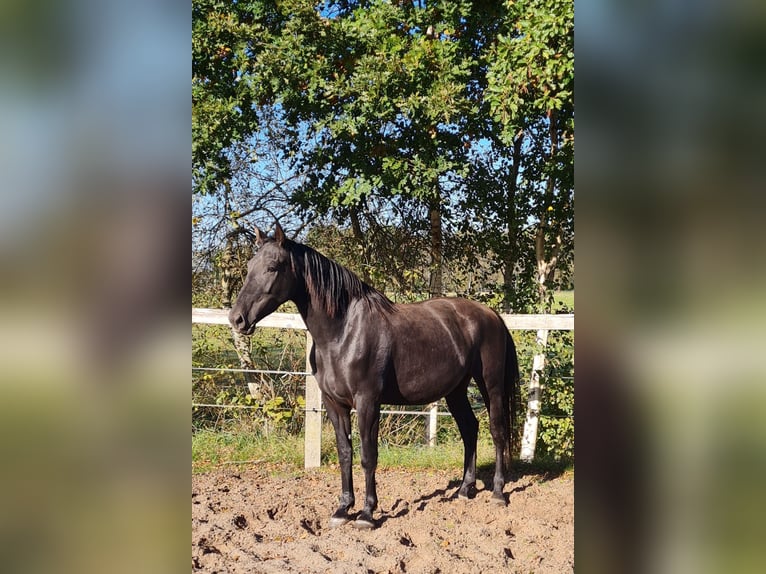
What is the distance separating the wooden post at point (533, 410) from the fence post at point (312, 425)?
1.92 m

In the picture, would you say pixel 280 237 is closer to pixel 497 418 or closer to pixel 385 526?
pixel 385 526

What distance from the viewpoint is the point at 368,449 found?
12.5 feet

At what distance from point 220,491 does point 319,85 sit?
11.3 feet

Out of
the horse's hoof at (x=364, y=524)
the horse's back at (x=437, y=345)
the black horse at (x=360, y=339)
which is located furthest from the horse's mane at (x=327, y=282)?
the horse's hoof at (x=364, y=524)

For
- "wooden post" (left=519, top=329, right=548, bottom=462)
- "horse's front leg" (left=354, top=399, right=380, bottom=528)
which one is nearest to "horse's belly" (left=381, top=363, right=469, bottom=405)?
"horse's front leg" (left=354, top=399, right=380, bottom=528)

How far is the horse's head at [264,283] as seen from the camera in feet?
11.1

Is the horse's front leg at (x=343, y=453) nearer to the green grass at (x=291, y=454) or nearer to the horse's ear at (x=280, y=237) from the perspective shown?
the horse's ear at (x=280, y=237)

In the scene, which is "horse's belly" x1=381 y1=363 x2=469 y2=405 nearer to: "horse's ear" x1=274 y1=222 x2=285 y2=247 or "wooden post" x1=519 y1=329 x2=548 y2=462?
"horse's ear" x1=274 y1=222 x2=285 y2=247

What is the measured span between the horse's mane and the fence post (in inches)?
56.2

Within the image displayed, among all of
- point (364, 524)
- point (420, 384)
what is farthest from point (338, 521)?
point (420, 384)

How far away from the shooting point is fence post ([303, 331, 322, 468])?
16.9 feet

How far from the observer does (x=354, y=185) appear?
5.49m

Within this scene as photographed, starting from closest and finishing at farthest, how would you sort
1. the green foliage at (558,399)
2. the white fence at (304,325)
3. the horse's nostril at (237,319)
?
the horse's nostril at (237,319) → the white fence at (304,325) → the green foliage at (558,399)
